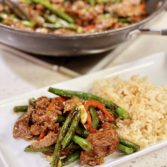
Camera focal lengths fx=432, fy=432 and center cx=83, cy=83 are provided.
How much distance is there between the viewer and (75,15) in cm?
292

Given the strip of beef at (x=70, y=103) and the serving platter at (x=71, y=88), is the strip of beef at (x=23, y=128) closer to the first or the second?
the serving platter at (x=71, y=88)

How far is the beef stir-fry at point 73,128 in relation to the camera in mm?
1795

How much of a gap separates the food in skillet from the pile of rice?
623mm

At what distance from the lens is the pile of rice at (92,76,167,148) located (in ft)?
6.30

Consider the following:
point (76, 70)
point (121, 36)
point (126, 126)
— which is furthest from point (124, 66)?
point (126, 126)

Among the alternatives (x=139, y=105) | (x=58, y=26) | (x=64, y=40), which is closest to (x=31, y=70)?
(x=58, y=26)

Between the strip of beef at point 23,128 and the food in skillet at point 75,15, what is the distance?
83 cm

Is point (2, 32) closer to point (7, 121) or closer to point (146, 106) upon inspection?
point (7, 121)

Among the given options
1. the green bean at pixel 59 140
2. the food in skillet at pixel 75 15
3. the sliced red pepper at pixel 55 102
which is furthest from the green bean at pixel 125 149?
the food in skillet at pixel 75 15

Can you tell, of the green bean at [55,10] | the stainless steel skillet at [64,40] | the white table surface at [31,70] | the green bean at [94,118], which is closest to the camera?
the green bean at [94,118]

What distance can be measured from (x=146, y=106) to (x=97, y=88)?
11.1 inches

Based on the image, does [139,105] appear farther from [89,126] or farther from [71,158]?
[71,158]

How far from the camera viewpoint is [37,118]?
193 centimetres

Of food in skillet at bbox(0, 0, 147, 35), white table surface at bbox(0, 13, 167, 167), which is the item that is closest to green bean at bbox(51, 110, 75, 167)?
white table surface at bbox(0, 13, 167, 167)
